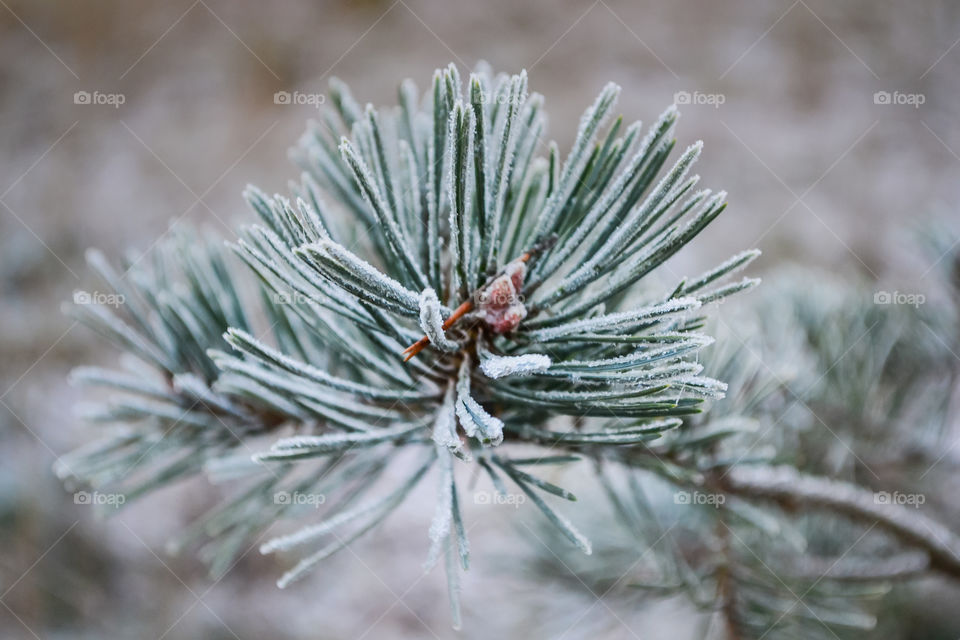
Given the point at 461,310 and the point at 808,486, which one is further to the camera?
the point at 808,486

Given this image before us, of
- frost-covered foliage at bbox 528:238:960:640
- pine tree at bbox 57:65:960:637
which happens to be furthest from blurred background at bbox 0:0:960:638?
pine tree at bbox 57:65:960:637

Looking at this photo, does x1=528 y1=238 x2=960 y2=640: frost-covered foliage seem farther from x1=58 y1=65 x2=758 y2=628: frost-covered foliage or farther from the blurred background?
the blurred background

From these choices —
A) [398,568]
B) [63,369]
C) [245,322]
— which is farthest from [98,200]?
[245,322]

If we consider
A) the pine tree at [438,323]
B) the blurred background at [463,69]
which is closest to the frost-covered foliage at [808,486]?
the pine tree at [438,323]

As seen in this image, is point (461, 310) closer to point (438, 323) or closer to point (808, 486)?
point (438, 323)

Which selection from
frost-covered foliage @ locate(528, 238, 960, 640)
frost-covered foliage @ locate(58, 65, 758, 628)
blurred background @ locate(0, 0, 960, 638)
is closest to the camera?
frost-covered foliage @ locate(58, 65, 758, 628)

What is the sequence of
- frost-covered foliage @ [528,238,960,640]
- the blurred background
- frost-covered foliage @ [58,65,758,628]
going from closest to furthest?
frost-covered foliage @ [58,65,758,628] → frost-covered foliage @ [528,238,960,640] → the blurred background

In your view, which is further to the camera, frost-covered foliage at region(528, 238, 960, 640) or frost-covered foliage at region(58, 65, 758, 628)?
frost-covered foliage at region(528, 238, 960, 640)

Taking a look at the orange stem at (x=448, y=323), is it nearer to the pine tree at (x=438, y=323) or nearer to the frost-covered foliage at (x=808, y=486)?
the pine tree at (x=438, y=323)

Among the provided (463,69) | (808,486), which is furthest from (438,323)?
(463,69)

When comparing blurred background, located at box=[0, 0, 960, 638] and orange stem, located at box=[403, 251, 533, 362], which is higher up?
blurred background, located at box=[0, 0, 960, 638]
